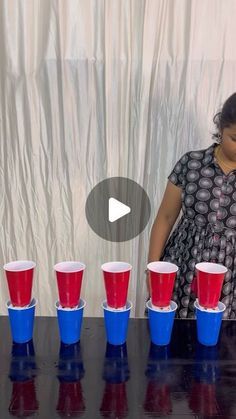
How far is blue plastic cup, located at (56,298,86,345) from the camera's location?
3.16 feet

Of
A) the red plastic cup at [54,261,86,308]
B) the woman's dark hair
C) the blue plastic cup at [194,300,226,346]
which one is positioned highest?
the woman's dark hair

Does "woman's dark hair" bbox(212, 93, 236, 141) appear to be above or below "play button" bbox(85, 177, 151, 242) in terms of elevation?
above

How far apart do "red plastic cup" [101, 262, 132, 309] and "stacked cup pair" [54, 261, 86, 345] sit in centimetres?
6

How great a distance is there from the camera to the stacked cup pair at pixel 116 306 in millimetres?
955

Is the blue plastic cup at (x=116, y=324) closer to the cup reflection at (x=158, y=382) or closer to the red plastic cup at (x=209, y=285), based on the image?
the cup reflection at (x=158, y=382)

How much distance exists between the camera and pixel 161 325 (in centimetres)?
96

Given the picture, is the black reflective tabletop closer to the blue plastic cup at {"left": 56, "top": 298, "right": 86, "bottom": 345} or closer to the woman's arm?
the blue plastic cup at {"left": 56, "top": 298, "right": 86, "bottom": 345}

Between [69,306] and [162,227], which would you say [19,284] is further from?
[162,227]

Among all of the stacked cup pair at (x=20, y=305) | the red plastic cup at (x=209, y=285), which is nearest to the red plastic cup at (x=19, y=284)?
the stacked cup pair at (x=20, y=305)

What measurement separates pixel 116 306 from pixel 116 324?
0.04 meters

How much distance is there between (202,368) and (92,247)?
0.88m

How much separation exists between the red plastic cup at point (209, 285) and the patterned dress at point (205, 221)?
0.97 ft

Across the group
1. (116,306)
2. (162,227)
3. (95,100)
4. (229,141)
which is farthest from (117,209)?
(116,306)

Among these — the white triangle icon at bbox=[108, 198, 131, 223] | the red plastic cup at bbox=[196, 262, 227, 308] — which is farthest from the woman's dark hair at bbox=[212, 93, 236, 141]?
the white triangle icon at bbox=[108, 198, 131, 223]
